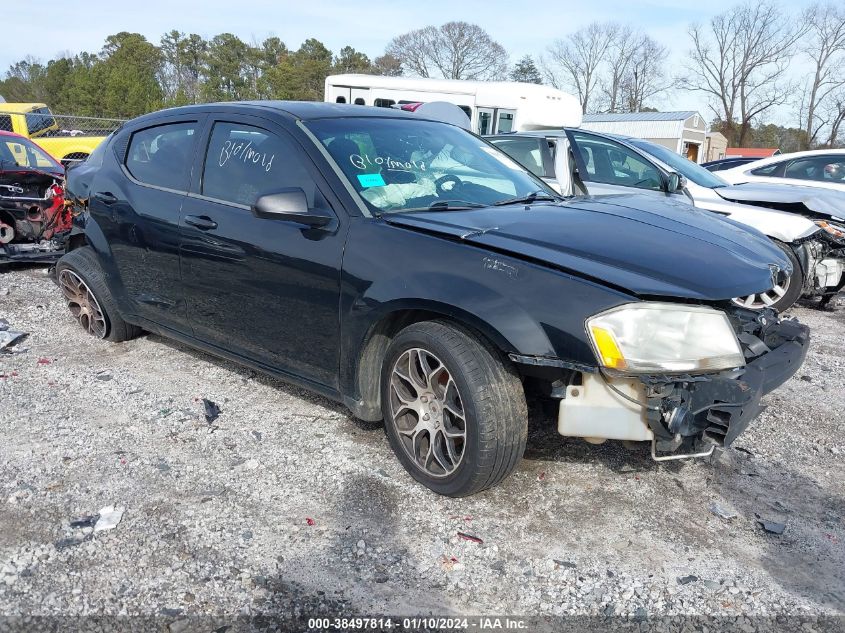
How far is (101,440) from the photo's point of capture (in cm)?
368

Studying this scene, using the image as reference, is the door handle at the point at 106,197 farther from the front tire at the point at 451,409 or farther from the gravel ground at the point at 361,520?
the front tire at the point at 451,409

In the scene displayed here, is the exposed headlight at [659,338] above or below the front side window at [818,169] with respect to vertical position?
below

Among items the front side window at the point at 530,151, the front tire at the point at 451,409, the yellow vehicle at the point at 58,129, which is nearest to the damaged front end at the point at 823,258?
the front side window at the point at 530,151

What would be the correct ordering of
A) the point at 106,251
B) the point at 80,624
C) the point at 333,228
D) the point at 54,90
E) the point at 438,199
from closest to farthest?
the point at 80,624
the point at 333,228
the point at 438,199
the point at 106,251
the point at 54,90

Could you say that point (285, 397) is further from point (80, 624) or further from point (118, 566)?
point (80, 624)

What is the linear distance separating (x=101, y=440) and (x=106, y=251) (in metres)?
1.54

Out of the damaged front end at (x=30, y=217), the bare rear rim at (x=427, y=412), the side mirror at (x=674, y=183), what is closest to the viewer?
the bare rear rim at (x=427, y=412)

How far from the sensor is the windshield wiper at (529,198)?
3.62 m

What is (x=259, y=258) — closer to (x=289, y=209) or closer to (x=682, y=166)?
(x=289, y=209)

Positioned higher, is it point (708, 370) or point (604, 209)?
point (604, 209)

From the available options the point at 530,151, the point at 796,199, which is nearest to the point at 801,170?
the point at 796,199

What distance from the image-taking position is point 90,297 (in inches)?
203

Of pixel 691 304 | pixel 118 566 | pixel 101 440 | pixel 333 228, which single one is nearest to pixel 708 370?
pixel 691 304

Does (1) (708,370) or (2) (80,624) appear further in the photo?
(1) (708,370)
